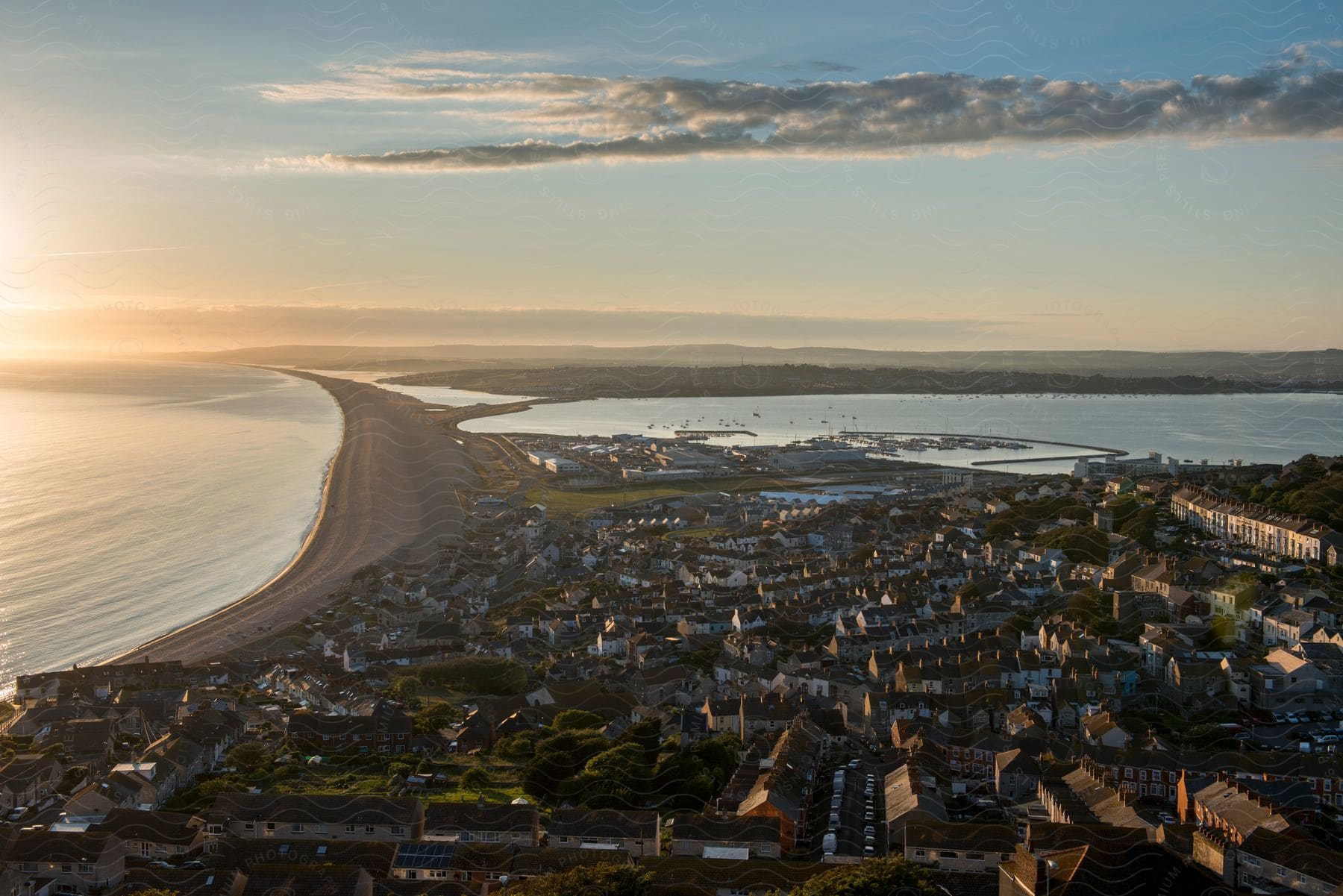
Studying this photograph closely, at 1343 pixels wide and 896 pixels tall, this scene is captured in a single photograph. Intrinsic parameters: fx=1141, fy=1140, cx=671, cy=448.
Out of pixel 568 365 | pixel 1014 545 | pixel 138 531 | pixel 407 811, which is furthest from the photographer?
pixel 568 365

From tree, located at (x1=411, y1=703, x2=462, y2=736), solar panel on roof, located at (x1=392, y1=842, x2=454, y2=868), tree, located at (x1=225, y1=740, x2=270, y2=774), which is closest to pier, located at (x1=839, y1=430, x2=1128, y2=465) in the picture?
tree, located at (x1=411, y1=703, x2=462, y2=736)

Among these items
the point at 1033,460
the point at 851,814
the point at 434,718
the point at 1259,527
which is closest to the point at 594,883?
the point at 851,814

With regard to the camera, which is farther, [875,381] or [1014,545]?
[875,381]

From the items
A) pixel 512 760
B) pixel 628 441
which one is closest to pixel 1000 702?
pixel 512 760

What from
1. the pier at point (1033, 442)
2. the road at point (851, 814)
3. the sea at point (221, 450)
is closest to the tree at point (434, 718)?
the road at point (851, 814)

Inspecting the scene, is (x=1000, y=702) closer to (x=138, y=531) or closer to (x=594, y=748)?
(x=594, y=748)

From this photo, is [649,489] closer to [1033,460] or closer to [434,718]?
[1033,460]
